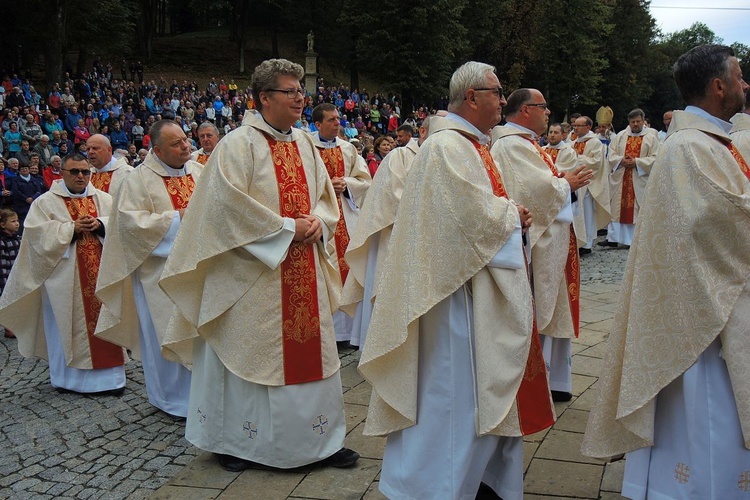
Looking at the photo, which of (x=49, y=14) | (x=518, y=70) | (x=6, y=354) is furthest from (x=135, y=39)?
(x=6, y=354)

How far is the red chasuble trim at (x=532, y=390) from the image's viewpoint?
3.43m

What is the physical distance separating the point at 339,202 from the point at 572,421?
3.49 metres

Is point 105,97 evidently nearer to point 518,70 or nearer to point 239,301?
point 239,301

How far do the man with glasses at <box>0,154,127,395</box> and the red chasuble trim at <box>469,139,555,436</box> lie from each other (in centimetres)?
394

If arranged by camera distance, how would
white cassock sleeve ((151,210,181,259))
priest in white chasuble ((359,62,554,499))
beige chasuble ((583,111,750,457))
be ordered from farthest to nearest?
1. white cassock sleeve ((151,210,181,259))
2. priest in white chasuble ((359,62,554,499))
3. beige chasuble ((583,111,750,457))

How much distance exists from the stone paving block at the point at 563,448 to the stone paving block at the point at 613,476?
8cm

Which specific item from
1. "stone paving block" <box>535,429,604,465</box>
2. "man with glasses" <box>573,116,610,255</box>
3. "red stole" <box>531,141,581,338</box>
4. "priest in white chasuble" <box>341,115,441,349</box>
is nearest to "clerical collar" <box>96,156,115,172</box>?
"priest in white chasuble" <box>341,115,441,349</box>

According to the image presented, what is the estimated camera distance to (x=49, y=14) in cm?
2895

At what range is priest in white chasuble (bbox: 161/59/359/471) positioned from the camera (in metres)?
4.17

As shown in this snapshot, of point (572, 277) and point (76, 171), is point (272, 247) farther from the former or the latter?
point (76, 171)

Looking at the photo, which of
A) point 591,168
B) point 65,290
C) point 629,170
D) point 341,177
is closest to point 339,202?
point 341,177

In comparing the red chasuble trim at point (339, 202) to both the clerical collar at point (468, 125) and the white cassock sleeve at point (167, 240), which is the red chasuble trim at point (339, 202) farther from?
the clerical collar at point (468, 125)

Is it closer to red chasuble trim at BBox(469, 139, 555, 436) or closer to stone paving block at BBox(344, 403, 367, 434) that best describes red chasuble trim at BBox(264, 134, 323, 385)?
stone paving block at BBox(344, 403, 367, 434)

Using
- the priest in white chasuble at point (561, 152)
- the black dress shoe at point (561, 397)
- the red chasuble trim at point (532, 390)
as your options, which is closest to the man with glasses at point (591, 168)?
the priest in white chasuble at point (561, 152)
